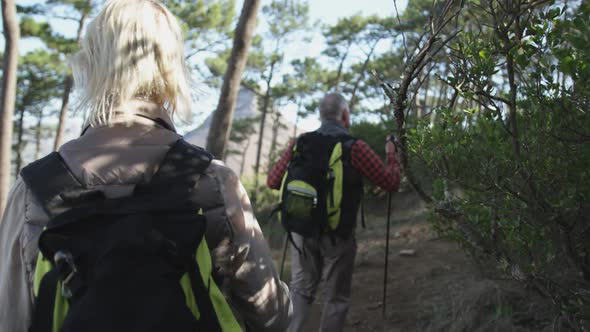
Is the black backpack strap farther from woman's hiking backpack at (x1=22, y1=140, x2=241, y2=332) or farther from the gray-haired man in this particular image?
the gray-haired man

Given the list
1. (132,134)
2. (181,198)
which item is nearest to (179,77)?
(132,134)

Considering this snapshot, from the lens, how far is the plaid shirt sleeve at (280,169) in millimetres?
3718

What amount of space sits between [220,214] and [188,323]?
0.33 m

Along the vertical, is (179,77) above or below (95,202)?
above

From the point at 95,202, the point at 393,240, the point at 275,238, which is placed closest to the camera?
the point at 95,202

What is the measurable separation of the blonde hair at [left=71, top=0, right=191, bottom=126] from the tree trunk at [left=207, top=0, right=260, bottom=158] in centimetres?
354

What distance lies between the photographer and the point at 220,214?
140 centimetres

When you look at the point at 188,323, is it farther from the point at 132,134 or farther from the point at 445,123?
the point at 445,123

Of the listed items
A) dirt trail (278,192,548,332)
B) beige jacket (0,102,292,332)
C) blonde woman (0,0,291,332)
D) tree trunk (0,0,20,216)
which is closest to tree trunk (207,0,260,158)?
dirt trail (278,192,548,332)

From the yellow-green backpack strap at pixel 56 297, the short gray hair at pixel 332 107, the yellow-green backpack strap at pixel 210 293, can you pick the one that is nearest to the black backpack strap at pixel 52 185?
the yellow-green backpack strap at pixel 56 297

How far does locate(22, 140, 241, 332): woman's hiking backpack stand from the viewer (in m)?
1.12

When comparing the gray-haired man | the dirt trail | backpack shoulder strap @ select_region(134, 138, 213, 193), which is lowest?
the dirt trail

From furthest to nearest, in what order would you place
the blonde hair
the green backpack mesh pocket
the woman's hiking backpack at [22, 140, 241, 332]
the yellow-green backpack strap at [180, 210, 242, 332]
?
the green backpack mesh pocket, the blonde hair, the yellow-green backpack strap at [180, 210, 242, 332], the woman's hiking backpack at [22, 140, 241, 332]

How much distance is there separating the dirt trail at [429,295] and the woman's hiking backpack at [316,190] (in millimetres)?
1203
